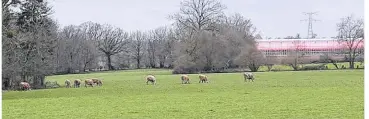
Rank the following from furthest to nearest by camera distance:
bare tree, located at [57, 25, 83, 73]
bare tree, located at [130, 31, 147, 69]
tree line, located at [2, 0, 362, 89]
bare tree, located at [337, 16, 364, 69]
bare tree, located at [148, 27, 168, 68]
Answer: bare tree, located at [130, 31, 147, 69], bare tree, located at [148, 27, 168, 68], bare tree, located at [57, 25, 83, 73], bare tree, located at [337, 16, 364, 69], tree line, located at [2, 0, 362, 89]

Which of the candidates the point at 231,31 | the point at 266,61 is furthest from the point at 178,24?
the point at 266,61

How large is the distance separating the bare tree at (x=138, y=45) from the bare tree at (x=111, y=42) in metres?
1.17

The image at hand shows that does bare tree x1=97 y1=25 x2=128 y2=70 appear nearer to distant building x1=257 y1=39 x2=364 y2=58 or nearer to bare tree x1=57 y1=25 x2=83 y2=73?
bare tree x1=57 y1=25 x2=83 y2=73

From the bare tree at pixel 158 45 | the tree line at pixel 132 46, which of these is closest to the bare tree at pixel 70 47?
the tree line at pixel 132 46

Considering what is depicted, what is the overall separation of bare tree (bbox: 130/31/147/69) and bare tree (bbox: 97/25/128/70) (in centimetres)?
117

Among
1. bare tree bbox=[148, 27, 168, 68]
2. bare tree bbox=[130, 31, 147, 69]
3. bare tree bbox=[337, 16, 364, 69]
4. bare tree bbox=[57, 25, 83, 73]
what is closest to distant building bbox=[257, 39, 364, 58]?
bare tree bbox=[337, 16, 364, 69]

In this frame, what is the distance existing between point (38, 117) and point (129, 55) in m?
48.4

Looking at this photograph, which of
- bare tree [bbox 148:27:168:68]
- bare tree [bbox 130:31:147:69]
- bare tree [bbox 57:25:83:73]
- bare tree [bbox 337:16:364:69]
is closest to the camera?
bare tree [bbox 337:16:364:69]

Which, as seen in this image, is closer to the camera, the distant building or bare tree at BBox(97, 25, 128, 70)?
the distant building

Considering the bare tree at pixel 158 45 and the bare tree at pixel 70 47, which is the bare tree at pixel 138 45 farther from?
the bare tree at pixel 70 47

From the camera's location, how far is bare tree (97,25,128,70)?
55.4 m

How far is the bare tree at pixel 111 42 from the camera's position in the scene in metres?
55.4

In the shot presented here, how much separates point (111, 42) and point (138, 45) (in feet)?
10.4

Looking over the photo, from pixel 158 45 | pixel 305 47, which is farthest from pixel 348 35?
pixel 158 45
